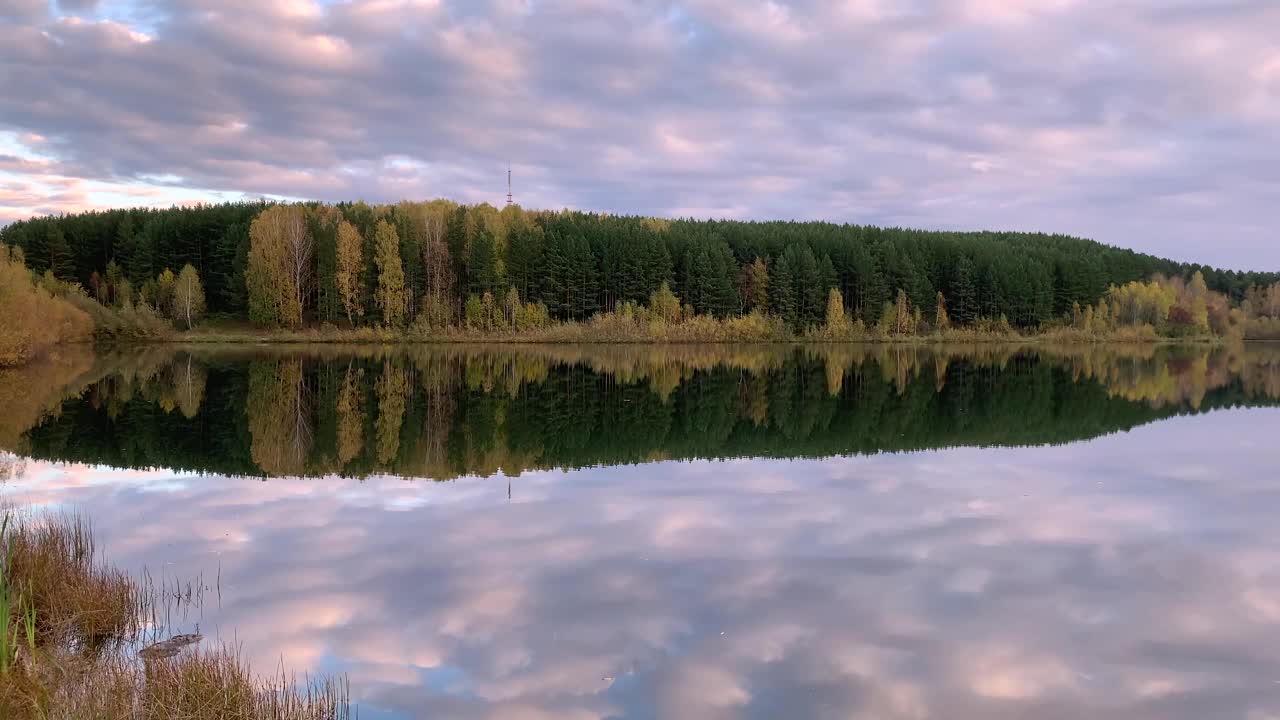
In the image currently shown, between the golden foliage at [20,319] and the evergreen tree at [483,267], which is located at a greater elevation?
the evergreen tree at [483,267]

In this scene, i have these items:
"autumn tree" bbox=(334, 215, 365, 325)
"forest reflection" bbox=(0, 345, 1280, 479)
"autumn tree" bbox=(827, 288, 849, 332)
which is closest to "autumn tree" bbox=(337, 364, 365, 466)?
"forest reflection" bbox=(0, 345, 1280, 479)

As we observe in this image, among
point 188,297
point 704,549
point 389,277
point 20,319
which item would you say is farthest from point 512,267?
point 704,549

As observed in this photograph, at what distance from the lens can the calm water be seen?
7332 millimetres

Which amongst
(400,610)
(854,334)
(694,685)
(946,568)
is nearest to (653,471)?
(946,568)

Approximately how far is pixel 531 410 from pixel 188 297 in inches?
2494

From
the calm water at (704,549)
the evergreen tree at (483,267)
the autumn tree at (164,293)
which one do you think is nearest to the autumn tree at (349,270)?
the evergreen tree at (483,267)

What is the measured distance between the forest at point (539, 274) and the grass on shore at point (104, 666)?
7199 centimetres

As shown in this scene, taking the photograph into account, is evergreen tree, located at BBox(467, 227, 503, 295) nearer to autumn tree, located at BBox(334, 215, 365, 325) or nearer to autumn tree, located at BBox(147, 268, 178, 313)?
autumn tree, located at BBox(334, 215, 365, 325)

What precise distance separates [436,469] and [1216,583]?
11.9 meters

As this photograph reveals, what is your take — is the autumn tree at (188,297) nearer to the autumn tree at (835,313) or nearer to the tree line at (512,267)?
the tree line at (512,267)

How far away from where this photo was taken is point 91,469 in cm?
1658

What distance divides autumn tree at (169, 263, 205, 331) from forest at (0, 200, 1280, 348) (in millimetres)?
168

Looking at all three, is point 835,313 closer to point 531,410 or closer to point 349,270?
point 349,270

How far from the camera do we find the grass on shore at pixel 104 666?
5.93 m
